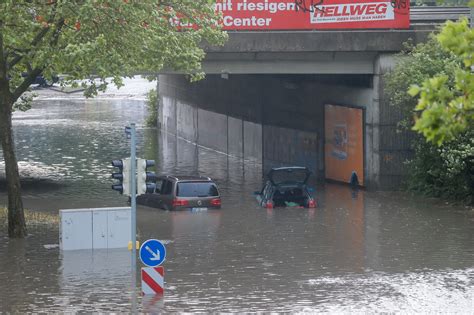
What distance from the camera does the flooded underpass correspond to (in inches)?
739

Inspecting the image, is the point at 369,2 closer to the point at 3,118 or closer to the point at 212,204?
the point at 212,204

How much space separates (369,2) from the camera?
34812 mm

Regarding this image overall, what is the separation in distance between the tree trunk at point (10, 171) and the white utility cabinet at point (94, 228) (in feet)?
6.32

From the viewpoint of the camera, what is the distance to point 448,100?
11.7 metres

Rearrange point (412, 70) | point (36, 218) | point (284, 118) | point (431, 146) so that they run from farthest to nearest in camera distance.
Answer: point (284, 118)
point (431, 146)
point (412, 70)
point (36, 218)

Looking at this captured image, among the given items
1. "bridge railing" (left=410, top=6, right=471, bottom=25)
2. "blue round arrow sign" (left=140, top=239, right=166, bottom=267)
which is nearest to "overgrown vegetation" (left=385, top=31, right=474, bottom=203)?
"bridge railing" (left=410, top=6, right=471, bottom=25)

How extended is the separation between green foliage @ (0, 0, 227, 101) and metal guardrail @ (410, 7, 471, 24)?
13937 mm

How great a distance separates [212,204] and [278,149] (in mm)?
13751

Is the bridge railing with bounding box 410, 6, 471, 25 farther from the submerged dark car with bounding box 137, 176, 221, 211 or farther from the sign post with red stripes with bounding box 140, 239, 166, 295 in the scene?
the sign post with red stripes with bounding box 140, 239, 166, 295

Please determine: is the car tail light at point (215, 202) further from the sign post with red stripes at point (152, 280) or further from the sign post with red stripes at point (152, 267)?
the sign post with red stripes at point (152, 280)

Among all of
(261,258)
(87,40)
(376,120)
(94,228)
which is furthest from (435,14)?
(94,228)

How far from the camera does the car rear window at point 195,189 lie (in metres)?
31.6

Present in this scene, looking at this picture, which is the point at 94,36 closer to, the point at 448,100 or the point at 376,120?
the point at 448,100

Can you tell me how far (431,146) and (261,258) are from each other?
453 inches
